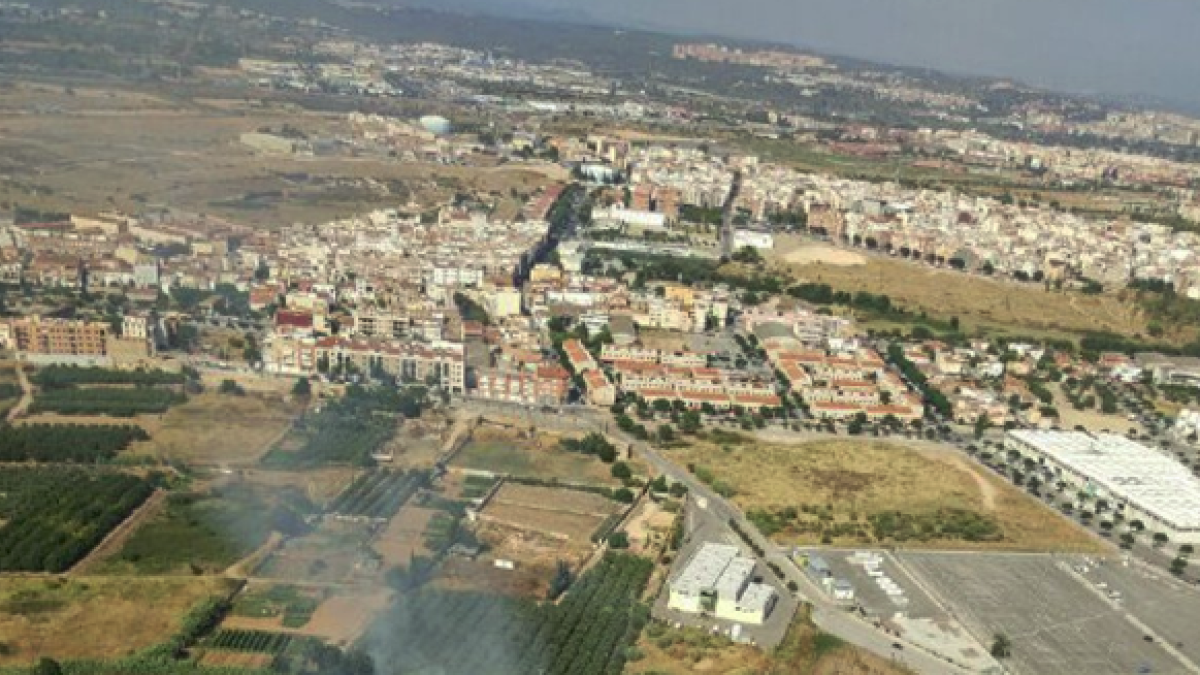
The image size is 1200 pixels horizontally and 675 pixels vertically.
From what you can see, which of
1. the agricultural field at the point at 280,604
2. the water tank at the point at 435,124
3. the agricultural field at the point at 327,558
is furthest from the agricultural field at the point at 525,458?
the water tank at the point at 435,124

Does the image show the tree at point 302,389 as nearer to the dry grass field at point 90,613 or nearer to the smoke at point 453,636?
the dry grass field at point 90,613

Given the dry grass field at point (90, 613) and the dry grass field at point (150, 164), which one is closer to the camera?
the dry grass field at point (90, 613)

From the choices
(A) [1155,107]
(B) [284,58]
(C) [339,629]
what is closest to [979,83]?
(A) [1155,107]

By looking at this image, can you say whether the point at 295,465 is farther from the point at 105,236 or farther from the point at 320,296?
the point at 105,236

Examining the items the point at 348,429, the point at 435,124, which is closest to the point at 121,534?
the point at 348,429

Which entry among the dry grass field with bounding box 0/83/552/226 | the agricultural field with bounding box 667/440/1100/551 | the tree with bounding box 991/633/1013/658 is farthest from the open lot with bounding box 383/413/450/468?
the dry grass field with bounding box 0/83/552/226

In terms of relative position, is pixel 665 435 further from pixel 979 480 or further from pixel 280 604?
pixel 280 604

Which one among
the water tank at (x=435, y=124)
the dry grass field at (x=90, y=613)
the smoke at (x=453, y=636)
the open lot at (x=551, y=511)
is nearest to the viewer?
the smoke at (x=453, y=636)
